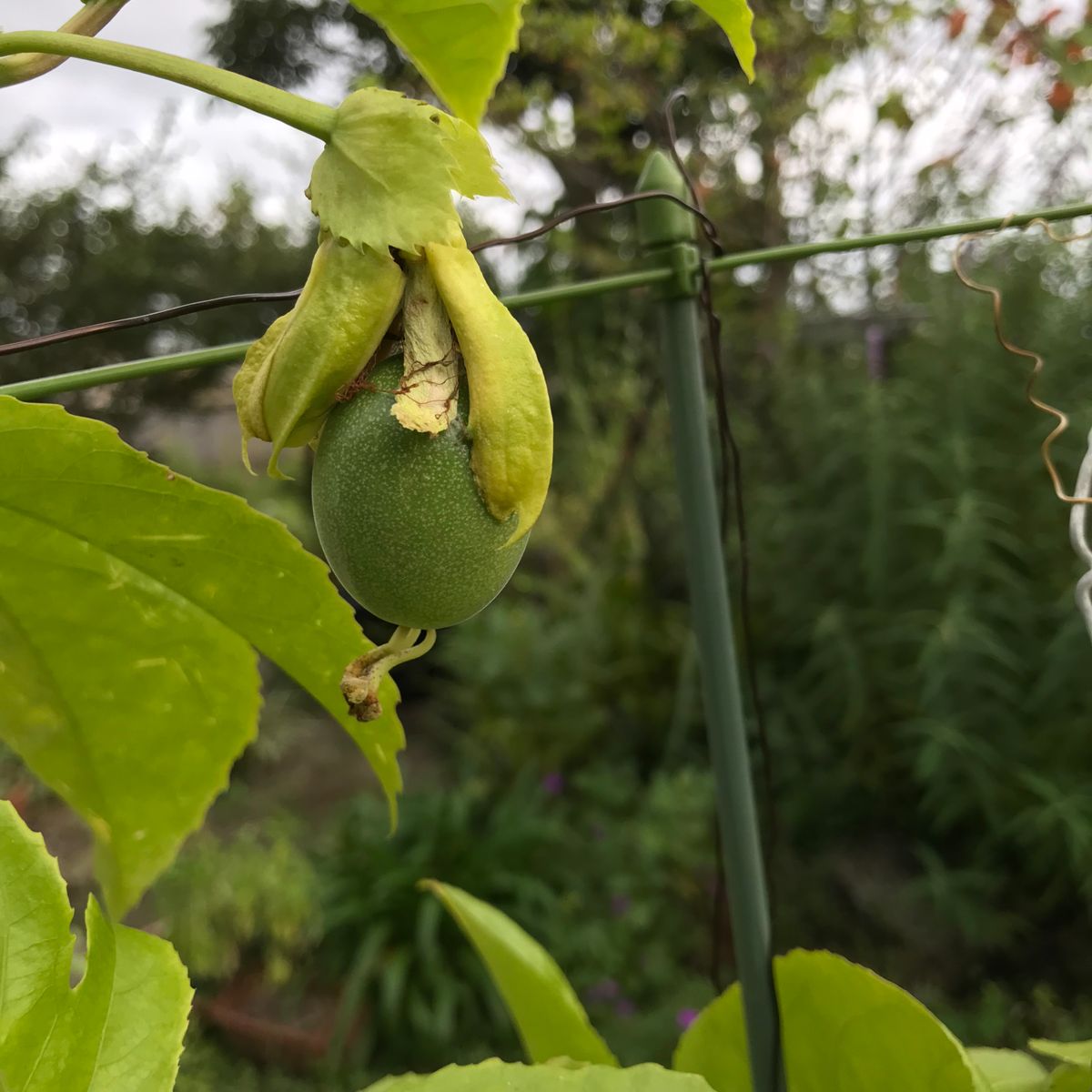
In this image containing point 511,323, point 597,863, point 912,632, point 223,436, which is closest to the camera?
point 511,323

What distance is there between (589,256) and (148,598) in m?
2.11

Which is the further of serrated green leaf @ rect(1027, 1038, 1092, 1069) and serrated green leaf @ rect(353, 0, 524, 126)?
serrated green leaf @ rect(1027, 1038, 1092, 1069)

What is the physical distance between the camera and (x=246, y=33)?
9.69ft

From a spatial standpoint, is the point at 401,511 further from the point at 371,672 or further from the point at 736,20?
the point at 736,20

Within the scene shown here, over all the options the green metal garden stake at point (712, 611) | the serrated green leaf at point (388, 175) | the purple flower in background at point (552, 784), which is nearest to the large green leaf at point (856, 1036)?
the green metal garden stake at point (712, 611)

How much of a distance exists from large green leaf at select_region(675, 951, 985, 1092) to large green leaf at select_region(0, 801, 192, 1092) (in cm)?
23

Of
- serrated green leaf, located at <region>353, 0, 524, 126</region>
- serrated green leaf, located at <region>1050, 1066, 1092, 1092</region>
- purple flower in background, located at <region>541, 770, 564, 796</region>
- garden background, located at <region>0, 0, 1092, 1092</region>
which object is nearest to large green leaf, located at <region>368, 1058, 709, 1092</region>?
serrated green leaf, located at <region>1050, 1066, 1092, 1092</region>

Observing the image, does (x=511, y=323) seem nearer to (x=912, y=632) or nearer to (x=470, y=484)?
Result: (x=470, y=484)

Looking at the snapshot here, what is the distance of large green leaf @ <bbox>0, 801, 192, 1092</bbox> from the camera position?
0.27 meters

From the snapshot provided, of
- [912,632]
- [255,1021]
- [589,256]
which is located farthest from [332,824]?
[589,256]

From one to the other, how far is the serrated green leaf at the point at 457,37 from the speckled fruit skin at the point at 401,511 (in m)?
0.08

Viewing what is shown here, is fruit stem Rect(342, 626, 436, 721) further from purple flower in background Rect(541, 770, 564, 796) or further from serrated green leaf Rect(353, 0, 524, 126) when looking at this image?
purple flower in background Rect(541, 770, 564, 796)

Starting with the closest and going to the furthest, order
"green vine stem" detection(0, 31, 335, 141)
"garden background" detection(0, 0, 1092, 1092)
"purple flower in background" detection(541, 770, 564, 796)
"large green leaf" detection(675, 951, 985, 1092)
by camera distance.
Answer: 1. "green vine stem" detection(0, 31, 335, 141)
2. "large green leaf" detection(675, 951, 985, 1092)
3. "garden background" detection(0, 0, 1092, 1092)
4. "purple flower in background" detection(541, 770, 564, 796)

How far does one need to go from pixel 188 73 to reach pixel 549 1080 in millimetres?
295
